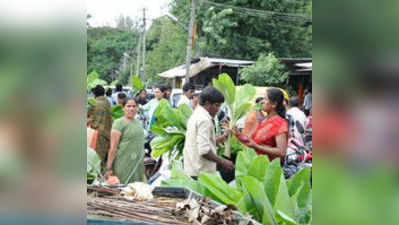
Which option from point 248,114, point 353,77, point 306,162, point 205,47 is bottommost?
point 306,162

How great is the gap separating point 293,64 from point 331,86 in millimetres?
12956

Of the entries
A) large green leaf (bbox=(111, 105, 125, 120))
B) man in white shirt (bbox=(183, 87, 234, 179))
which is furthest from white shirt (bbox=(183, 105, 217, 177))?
large green leaf (bbox=(111, 105, 125, 120))

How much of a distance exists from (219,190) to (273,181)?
1.26 feet

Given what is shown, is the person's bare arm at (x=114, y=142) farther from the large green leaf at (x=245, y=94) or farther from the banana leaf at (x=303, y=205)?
the banana leaf at (x=303, y=205)

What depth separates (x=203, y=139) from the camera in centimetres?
330

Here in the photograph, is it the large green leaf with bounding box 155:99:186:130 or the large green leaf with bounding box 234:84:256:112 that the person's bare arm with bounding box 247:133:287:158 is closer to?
the large green leaf with bounding box 234:84:256:112

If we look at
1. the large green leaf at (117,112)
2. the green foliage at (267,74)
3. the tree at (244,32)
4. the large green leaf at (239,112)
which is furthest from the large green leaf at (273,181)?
the tree at (244,32)

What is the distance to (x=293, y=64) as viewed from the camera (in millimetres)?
13188

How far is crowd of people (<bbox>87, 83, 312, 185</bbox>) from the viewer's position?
3.38 metres

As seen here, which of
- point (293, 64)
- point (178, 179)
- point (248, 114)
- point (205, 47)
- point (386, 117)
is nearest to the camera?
point (386, 117)

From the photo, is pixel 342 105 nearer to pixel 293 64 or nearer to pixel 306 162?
pixel 306 162

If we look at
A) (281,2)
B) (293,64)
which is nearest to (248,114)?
(293,64)

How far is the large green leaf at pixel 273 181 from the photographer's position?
2.13 meters

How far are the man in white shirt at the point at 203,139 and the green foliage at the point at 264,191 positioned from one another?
1.54ft
